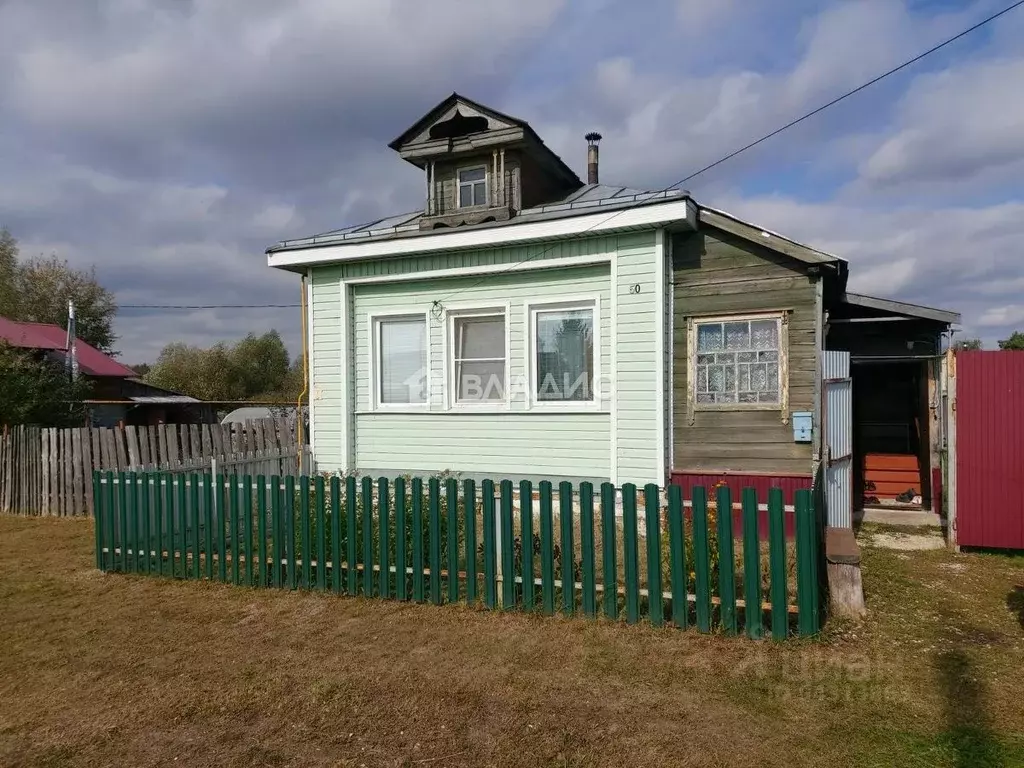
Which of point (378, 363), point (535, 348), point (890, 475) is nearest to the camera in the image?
point (535, 348)

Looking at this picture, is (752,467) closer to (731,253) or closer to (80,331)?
(731,253)

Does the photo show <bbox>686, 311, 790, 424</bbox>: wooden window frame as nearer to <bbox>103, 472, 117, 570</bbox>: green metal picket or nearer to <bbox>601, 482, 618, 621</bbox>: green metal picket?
<bbox>601, 482, 618, 621</bbox>: green metal picket

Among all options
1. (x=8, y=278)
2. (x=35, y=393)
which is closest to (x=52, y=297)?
(x=8, y=278)

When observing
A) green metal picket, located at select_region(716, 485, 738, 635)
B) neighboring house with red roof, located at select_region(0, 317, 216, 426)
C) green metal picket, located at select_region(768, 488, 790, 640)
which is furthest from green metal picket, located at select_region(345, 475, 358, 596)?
neighboring house with red roof, located at select_region(0, 317, 216, 426)

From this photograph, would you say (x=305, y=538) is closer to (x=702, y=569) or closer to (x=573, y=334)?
(x=702, y=569)

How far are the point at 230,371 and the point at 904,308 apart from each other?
48.2 m

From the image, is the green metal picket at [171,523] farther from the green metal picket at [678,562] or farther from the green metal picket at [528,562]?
the green metal picket at [678,562]

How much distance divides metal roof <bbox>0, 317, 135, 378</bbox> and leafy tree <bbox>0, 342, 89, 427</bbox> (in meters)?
8.85

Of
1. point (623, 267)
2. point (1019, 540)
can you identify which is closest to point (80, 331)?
point (623, 267)

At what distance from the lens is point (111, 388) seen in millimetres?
28750

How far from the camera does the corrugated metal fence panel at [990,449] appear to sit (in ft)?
24.0

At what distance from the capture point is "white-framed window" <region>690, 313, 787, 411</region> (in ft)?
27.0

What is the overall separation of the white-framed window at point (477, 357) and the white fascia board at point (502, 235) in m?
0.99

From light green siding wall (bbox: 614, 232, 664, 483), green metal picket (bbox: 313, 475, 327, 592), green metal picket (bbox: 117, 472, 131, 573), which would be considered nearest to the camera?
green metal picket (bbox: 313, 475, 327, 592)
